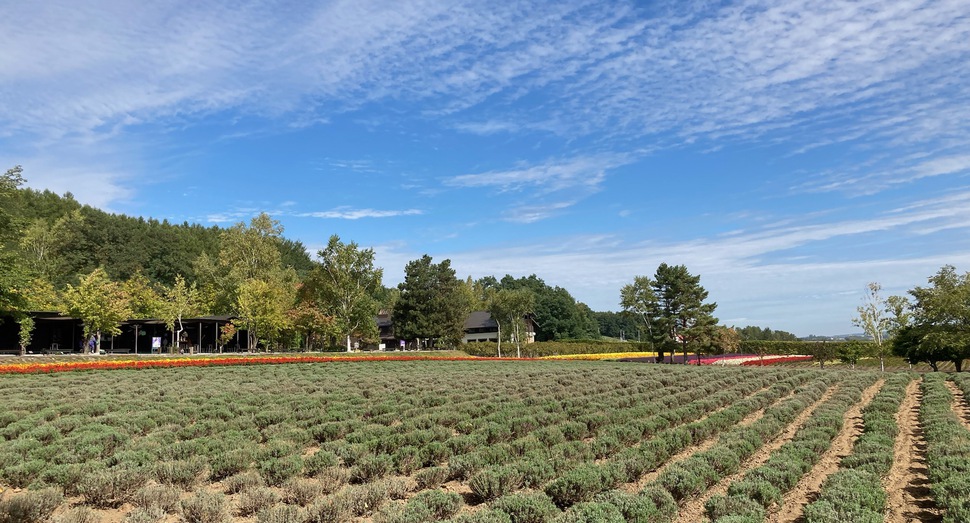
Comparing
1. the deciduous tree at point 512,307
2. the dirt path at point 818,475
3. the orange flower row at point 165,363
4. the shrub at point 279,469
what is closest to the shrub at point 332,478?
the shrub at point 279,469

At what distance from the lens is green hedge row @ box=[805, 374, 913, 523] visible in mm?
7188

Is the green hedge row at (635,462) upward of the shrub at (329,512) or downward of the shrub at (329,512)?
downward

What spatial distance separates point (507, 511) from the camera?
24.2ft

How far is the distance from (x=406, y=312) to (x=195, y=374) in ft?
137

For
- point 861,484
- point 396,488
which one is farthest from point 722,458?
point 396,488

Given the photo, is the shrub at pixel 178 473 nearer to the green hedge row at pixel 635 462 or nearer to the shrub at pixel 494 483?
the shrub at pixel 494 483

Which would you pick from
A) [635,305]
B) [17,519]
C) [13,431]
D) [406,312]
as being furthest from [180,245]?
[17,519]

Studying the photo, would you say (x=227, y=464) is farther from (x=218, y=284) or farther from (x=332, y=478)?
(x=218, y=284)

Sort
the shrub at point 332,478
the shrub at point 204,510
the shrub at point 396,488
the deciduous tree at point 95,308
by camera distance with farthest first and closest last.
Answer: the deciduous tree at point 95,308 < the shrub at point 332,478 < the shrub at point 396,488 < the shrub at point 204,510

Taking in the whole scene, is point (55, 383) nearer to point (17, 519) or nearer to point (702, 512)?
point (17, 519)

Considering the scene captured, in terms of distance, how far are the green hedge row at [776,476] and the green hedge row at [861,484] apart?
0.55 meters

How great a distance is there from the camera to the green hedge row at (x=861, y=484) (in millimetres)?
7188

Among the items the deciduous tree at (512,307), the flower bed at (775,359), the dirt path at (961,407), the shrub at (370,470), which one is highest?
the deciduous tree at (512,307)

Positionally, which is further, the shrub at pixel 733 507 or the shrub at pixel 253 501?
the shrub at pixel 253 501
